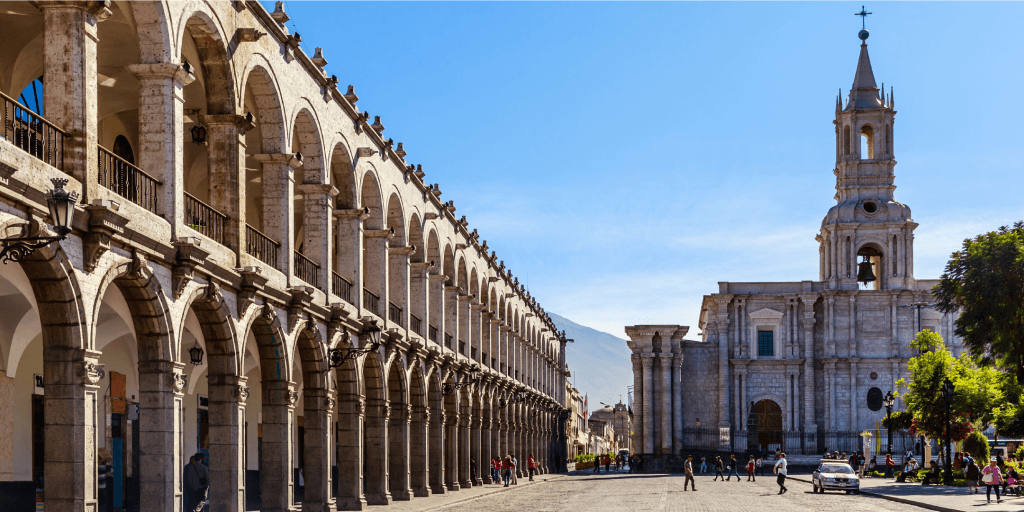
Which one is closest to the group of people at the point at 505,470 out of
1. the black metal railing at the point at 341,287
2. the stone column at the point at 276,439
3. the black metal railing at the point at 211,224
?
the black metal railing at the point at 341,287

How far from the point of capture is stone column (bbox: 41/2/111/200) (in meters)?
14.7

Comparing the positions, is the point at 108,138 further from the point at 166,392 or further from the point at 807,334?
the point at 807,334

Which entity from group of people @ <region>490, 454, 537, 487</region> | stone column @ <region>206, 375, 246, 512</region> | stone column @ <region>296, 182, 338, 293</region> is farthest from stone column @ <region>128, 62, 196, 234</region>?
group of people @ <region>490, 454, 537, 487</region>

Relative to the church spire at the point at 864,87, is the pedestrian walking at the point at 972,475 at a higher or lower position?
lower

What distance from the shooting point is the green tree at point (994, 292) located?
33.0 meters

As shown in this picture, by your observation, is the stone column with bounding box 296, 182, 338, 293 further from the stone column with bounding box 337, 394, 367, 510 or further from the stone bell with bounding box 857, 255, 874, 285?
the stone bell with bounding box 857, 255, 874, 285

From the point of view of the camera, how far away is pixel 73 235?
574 inches

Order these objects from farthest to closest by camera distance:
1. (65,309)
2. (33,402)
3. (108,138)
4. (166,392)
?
(108,138)
(33,402)
(166,392)
(65,309)

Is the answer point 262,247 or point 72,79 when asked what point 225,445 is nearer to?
point 262,247

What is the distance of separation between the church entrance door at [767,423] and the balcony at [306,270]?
55.4 meters

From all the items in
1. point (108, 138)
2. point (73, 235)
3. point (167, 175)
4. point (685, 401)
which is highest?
point (108, 138)

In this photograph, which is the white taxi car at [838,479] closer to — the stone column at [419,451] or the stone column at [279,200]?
the stone column at [419,451]

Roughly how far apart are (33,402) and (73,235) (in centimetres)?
949

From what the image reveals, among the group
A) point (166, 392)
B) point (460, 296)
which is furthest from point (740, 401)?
point (166, 392)
